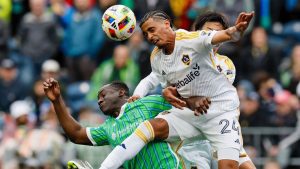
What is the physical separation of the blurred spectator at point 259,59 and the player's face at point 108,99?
7.47 meters

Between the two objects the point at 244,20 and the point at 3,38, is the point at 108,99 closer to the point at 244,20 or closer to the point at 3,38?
the point at 244,20

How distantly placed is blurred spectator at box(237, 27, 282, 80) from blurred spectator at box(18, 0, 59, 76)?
3.50 meters

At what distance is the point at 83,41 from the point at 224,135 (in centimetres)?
905

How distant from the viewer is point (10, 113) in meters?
21.3

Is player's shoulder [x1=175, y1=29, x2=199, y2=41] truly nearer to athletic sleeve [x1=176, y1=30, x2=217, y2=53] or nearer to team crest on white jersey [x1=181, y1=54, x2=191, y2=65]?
Result: athletic sleeve [x1=176, y1=30, x2=217, y2=53]

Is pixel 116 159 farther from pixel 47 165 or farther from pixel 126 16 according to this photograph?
pixel 47 165

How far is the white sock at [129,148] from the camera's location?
13.2m

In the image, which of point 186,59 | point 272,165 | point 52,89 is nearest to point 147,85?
point 186,59

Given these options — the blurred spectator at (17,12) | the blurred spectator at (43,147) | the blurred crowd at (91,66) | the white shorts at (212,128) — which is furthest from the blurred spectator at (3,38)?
the white shorts at (212,128)

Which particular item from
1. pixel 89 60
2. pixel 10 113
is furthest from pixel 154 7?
pixel 10 113

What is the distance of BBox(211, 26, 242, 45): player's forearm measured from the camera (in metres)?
12.3

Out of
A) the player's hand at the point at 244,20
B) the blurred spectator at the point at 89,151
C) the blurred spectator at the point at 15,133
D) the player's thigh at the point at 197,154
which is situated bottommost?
the blurred spectator at the point at 89,151

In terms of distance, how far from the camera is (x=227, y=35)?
12.4 m

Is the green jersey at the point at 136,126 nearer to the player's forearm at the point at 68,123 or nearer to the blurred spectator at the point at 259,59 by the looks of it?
the player's forearm at the point at 68,123
